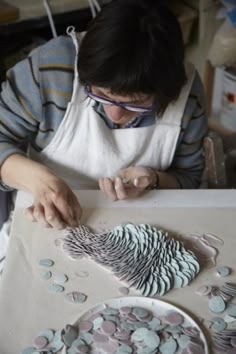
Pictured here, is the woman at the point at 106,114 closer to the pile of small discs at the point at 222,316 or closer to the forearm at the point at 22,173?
the forearm at the point at 22,173

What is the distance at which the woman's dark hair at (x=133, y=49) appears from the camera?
0.75 m

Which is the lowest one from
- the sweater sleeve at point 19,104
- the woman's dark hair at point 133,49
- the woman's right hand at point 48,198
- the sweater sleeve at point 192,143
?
the sweater sleeve at point 192,143

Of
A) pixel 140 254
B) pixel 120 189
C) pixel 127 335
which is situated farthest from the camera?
pixel 120 189

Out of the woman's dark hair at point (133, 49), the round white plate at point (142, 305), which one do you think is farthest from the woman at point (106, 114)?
the round white plate at point (142, 305)

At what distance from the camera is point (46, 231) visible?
79 centimetres

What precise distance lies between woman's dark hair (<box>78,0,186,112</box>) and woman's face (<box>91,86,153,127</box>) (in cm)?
2

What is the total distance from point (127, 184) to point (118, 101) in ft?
0.47

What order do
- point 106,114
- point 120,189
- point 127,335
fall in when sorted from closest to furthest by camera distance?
point 127,335, point 120,189, point 106,114

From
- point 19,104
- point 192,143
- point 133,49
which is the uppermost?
point 133,49

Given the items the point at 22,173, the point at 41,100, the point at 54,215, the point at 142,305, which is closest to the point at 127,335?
the point at 142,305

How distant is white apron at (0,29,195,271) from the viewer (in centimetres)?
96

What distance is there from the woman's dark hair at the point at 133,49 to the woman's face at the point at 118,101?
2 cm

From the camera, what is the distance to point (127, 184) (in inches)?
34.4

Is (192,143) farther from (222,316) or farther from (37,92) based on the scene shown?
(222,316)
